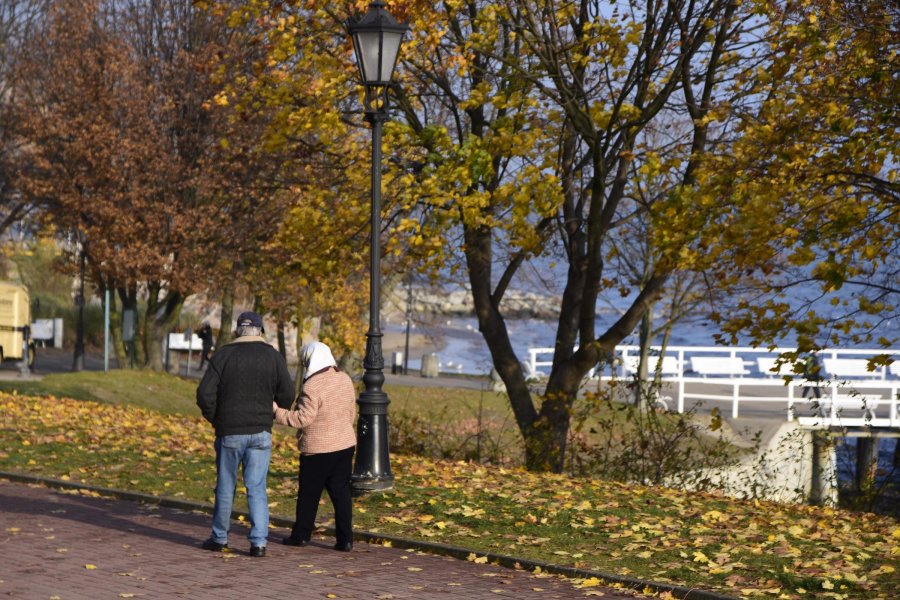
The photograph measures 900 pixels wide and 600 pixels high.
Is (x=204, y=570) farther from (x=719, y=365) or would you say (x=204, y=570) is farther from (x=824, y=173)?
(x=719, y=365)

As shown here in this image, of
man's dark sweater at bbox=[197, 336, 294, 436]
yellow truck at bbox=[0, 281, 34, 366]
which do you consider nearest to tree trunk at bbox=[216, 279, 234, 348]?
yellow truck at bbox=[0, 281, 34, 366]

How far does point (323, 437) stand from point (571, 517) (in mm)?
2628

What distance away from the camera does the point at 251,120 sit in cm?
3300

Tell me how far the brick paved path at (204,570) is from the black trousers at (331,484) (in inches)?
10.2

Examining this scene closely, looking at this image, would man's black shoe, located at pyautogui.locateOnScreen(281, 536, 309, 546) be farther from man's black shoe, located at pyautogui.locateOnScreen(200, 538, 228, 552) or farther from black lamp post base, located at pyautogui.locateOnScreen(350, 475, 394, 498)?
black lamp post base, located at pyautogui.locateOnScreen(350, 475, 394, 498)

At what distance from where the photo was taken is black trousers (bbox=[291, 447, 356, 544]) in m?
10.1

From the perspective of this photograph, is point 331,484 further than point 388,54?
No

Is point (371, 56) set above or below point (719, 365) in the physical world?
above

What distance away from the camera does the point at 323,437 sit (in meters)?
9.99

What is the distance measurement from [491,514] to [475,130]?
28.1 feet

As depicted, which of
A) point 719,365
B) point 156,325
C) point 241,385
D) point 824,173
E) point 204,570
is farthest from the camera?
point 719,365

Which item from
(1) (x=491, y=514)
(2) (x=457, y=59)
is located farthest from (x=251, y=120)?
(1) (x=491, y=514)

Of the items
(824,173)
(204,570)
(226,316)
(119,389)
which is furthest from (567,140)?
(226,316)

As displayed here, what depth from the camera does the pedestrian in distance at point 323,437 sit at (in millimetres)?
9812
